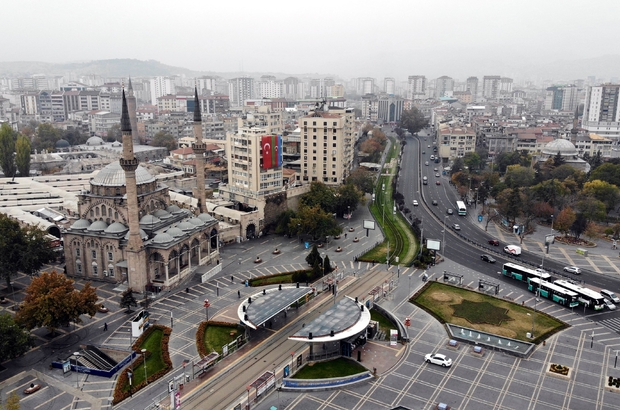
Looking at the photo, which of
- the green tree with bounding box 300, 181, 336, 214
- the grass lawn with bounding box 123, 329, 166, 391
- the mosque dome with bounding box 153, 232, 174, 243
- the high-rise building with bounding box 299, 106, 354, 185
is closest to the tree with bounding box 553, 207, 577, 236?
the green tree with bounding box 300, 181, 336, 214

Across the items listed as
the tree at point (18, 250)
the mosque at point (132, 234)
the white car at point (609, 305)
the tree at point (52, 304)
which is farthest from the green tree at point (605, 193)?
the tree at point (18, 250)

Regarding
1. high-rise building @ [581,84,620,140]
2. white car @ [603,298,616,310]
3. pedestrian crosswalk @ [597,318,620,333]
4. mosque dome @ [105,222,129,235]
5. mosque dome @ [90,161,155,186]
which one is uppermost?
high-rise building @ [581,84,620,140]

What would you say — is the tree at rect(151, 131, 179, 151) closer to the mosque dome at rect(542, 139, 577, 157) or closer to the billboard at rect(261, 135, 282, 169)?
the billboard at rect(261, 135, 282, 169)

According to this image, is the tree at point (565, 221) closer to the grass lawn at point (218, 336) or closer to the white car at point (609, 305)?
the white car at point (609, 305)

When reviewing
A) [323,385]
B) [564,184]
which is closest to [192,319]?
[323,385]

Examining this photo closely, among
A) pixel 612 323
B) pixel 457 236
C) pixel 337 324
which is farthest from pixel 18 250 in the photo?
pixel 612 323
